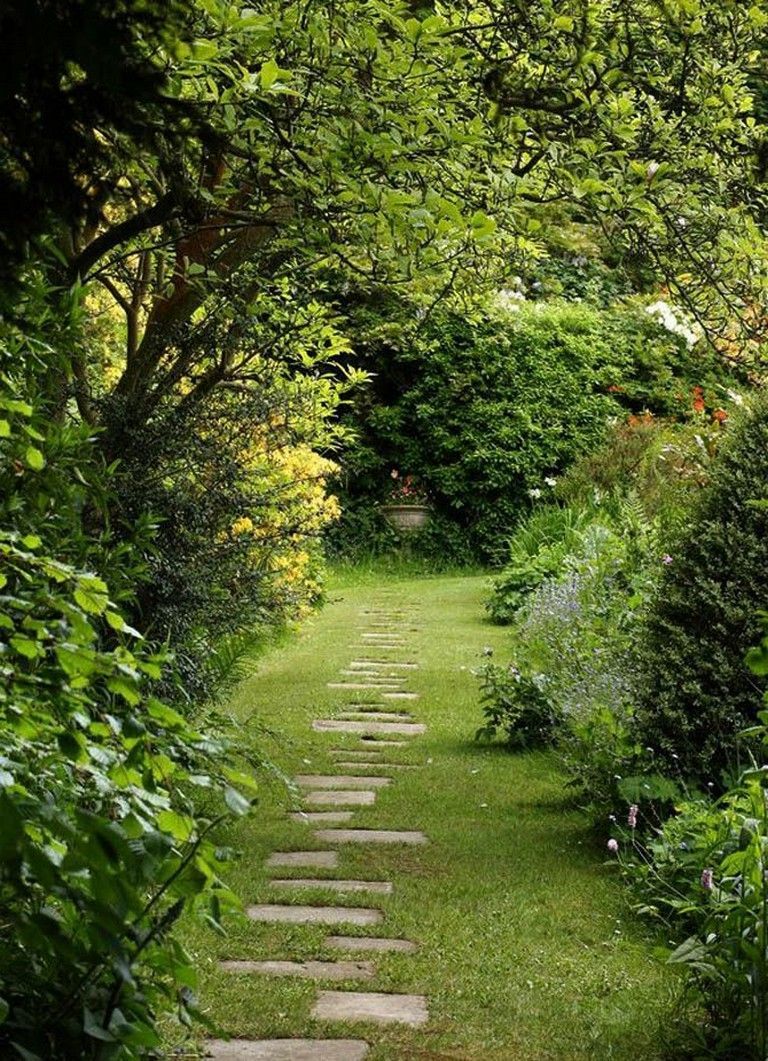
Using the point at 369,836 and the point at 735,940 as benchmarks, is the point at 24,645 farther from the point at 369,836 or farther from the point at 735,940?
the point at 369,836

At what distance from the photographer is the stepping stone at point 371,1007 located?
3408mm

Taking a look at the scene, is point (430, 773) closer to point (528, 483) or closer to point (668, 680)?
point (668, 680)

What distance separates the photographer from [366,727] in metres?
7.59

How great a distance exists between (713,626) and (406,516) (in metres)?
12.3

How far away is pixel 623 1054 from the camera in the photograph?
10.7 feet

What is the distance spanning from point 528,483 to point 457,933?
42.3ft

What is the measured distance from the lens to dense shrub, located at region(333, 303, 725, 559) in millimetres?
17047

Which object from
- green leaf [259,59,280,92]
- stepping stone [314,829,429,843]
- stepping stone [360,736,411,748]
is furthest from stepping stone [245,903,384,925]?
stepping stone [360,736,411,748]

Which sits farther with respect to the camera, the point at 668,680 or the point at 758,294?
the point at 758,294

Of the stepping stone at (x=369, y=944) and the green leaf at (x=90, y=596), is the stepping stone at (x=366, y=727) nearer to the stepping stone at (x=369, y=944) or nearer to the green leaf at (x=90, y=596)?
the stepping stone at (x=369, y=944)

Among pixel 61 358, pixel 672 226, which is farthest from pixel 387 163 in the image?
pixel 672 226

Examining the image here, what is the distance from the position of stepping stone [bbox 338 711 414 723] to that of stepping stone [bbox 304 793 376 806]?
5.73ft

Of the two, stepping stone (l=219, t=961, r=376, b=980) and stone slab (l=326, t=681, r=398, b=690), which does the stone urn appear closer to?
stone slab (l=326, t=681, r=398, b=690)

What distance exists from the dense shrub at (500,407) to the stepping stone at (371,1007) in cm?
1319
